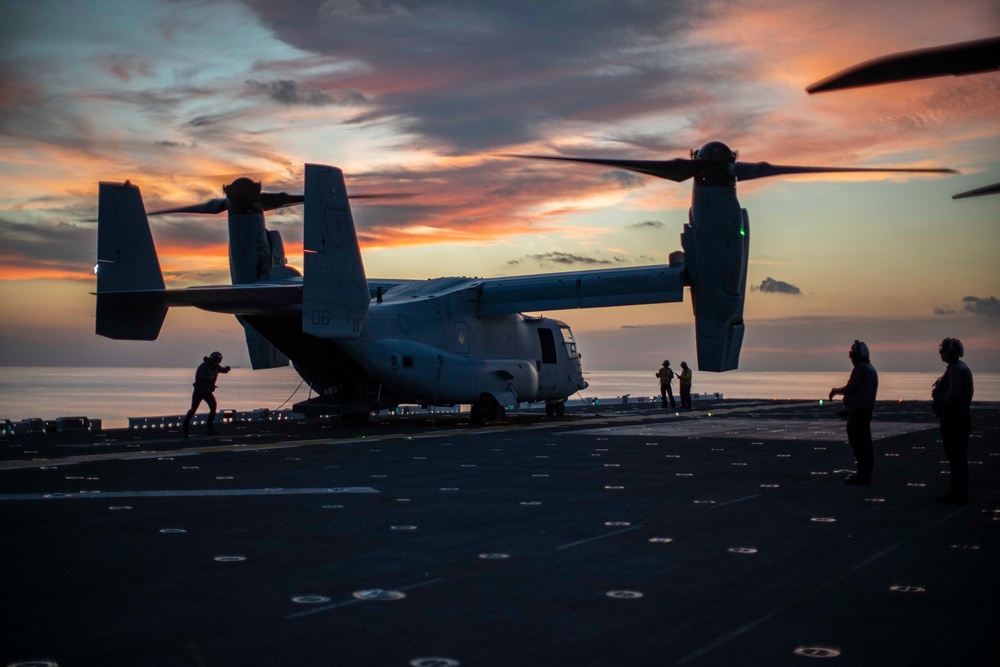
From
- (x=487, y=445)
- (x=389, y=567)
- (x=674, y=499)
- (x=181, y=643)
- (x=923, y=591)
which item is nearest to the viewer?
(x=181, y=643)

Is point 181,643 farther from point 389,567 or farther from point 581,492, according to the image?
point 581,492

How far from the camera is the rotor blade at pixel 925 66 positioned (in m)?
6.10

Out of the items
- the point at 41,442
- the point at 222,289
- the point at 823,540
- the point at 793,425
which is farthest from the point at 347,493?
the point at 793,425

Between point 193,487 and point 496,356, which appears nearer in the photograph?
point 193,487

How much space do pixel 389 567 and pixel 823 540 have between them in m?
4.11

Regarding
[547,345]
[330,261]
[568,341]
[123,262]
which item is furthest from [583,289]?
[123,262]

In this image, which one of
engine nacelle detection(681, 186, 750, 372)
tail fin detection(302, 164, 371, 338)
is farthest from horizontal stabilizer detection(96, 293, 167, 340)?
engine nacelle detection(681, 186, 750, 372)

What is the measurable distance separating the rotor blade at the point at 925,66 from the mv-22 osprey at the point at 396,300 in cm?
1521

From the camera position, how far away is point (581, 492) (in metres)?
12.0

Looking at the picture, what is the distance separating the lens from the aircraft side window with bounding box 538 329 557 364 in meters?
31.4

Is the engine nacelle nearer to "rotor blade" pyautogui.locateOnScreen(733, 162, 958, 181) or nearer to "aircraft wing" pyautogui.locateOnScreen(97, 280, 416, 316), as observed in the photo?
"rotor blade" pyautogui.locateOnScreen(733, 162, 958, 181)

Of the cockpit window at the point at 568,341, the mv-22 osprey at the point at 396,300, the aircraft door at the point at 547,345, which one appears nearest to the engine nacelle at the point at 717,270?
the mv-22 osprey at the point at 396,300

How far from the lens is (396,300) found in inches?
1068

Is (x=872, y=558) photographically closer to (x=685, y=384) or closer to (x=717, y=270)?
(x=717, y=270)
